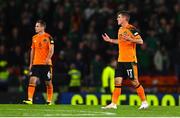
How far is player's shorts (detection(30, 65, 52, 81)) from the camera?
1712 cm

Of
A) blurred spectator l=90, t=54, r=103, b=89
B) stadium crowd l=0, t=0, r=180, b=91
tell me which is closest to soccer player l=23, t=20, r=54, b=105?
stadium crowd l=0, t=0, r=180, b=91

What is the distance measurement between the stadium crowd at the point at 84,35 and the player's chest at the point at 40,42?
18.7 feet

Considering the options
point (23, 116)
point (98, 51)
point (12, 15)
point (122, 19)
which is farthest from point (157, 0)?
point (23, 116)

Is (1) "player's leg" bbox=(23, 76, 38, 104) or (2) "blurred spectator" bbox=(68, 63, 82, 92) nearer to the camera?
(1) "player's leg" bbox=(23, 76, 38, 104)

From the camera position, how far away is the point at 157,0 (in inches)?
1027

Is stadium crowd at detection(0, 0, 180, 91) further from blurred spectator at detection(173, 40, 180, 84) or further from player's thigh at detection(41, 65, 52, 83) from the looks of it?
player's thigh at detection(41, 65, 52, 83)

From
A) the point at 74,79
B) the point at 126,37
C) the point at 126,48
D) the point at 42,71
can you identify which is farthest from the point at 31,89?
the point at 74,79

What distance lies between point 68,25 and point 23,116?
1239 cm

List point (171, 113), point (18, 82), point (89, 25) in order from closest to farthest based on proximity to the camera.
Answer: point (171, 113) → point (18, 82) → point (89, 25)

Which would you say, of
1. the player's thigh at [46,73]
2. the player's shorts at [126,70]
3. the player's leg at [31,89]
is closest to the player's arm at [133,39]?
the player's shorts at [126,70]

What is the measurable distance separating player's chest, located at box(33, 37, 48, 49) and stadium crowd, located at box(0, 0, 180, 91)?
18.7ft

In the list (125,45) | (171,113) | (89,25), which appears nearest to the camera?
(171,113)

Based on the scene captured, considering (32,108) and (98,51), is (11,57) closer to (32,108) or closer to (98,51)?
(98,51)

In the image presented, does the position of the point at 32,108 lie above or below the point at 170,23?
below
